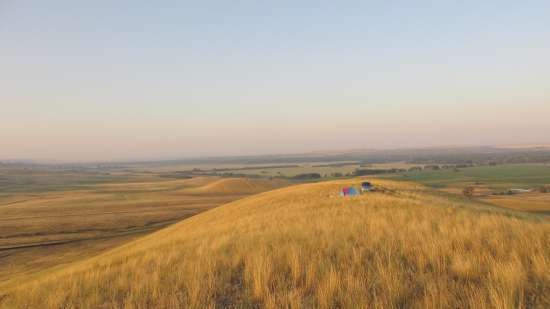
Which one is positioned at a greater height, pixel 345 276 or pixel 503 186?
pixel 345 276

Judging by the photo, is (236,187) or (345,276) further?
(236,187)

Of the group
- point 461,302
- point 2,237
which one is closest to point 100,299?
point 461,302

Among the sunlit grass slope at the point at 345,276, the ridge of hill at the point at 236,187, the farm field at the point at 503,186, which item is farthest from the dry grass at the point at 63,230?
the farm field at the point at 503,186

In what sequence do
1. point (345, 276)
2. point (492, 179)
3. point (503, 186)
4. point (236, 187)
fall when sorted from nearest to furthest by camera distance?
point (345, 276) → point (503, 186) → point (492, 179) → point (236, 187)

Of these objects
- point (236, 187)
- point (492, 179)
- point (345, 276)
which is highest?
point (345, 276)

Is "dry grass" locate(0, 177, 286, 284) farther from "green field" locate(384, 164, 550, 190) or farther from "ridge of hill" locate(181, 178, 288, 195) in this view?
"green field" locate(384, 164, 550, 190)

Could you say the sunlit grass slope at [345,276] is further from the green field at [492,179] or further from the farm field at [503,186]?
the green field at [492,179]

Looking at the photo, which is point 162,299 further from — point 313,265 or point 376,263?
point 376,263

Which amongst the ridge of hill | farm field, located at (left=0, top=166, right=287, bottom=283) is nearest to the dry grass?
farm field, located at (left=0, top=166, right=287, bottom=283)

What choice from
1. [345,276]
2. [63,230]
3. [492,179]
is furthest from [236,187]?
[345,276]

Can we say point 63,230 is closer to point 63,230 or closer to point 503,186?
point 63,230

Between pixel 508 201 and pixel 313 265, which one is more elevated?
pixel 313 265
